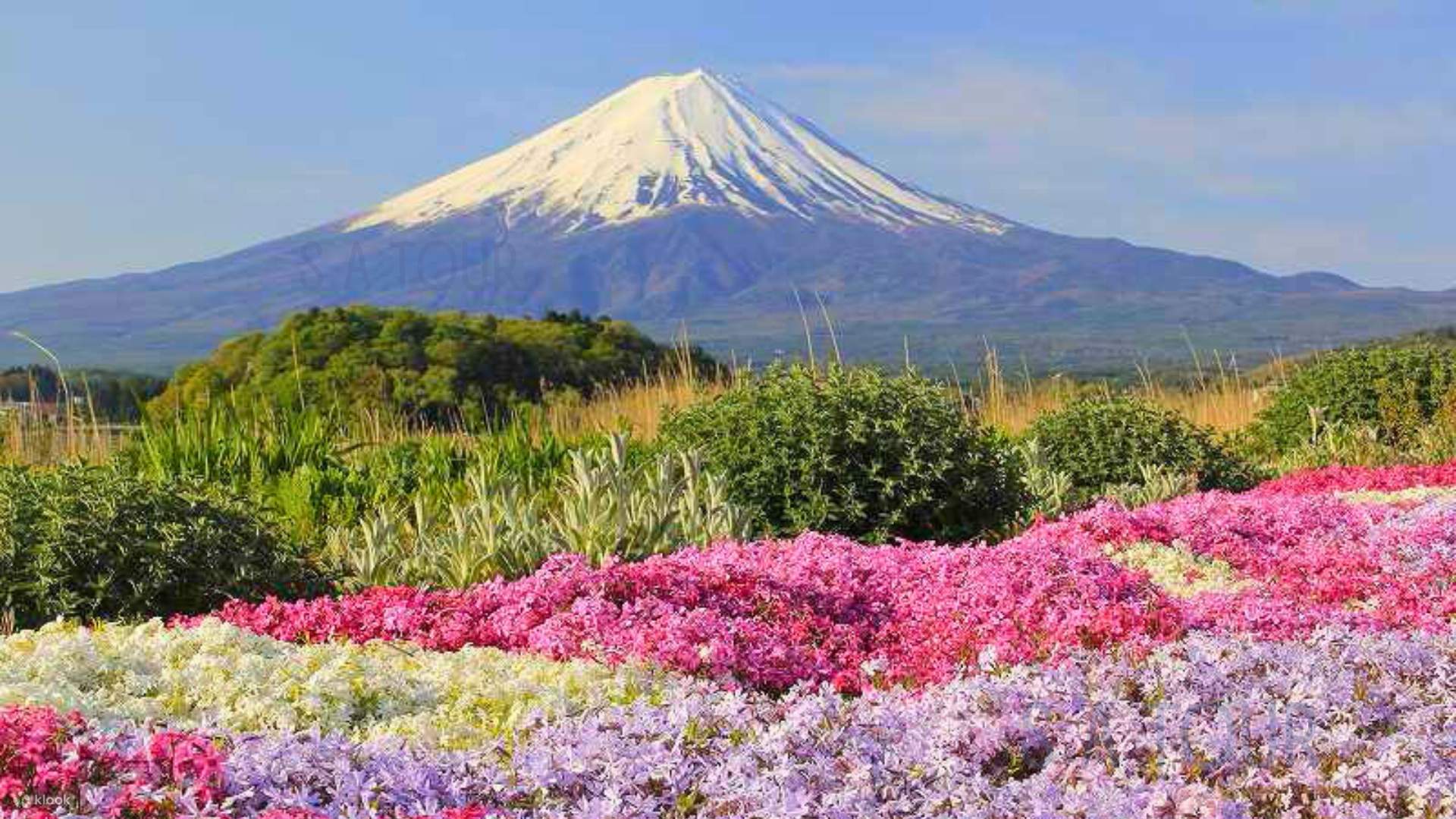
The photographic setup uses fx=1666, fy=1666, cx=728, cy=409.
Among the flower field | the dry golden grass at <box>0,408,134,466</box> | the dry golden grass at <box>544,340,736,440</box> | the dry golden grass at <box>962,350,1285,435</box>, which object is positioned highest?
the dry golden grass at <box>0,408,134,466</box>

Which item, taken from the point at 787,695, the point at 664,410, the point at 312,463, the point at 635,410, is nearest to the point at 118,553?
the point at 787,695

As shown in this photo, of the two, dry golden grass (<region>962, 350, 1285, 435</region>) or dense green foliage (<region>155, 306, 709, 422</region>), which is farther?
dense green foliage (<region>155, 306, 709, 422</region>)

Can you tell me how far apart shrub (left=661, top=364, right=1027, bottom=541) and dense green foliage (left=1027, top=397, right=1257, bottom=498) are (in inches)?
102

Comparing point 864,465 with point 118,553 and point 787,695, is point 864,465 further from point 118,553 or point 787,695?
point 787,695

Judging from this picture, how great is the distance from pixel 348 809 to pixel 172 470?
909 cm

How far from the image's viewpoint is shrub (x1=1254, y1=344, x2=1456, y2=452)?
55.3 feet

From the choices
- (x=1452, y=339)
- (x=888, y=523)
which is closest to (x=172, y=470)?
(x=888, y=523)

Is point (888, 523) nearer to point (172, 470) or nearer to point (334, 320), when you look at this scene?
point (172, 470)

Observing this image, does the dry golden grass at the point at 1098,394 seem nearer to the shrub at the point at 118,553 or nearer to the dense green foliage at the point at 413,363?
the dense green foliage at the point at 413,363

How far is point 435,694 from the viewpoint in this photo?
4801 mm

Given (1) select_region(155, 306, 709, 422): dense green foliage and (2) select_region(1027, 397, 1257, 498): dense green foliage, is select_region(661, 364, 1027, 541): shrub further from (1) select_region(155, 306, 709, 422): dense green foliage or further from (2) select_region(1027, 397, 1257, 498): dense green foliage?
(1) select_region(155, 306, 709, 422): dense green foliage

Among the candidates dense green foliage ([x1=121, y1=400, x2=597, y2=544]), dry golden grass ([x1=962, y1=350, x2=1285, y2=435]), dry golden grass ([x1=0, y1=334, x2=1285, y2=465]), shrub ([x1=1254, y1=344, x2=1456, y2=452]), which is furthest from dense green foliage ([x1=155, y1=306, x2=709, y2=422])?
dense green foliage ([x1=121, y1=400, x2=597, y2=544])

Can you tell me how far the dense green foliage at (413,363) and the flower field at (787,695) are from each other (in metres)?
20.6

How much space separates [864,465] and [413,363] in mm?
20541
